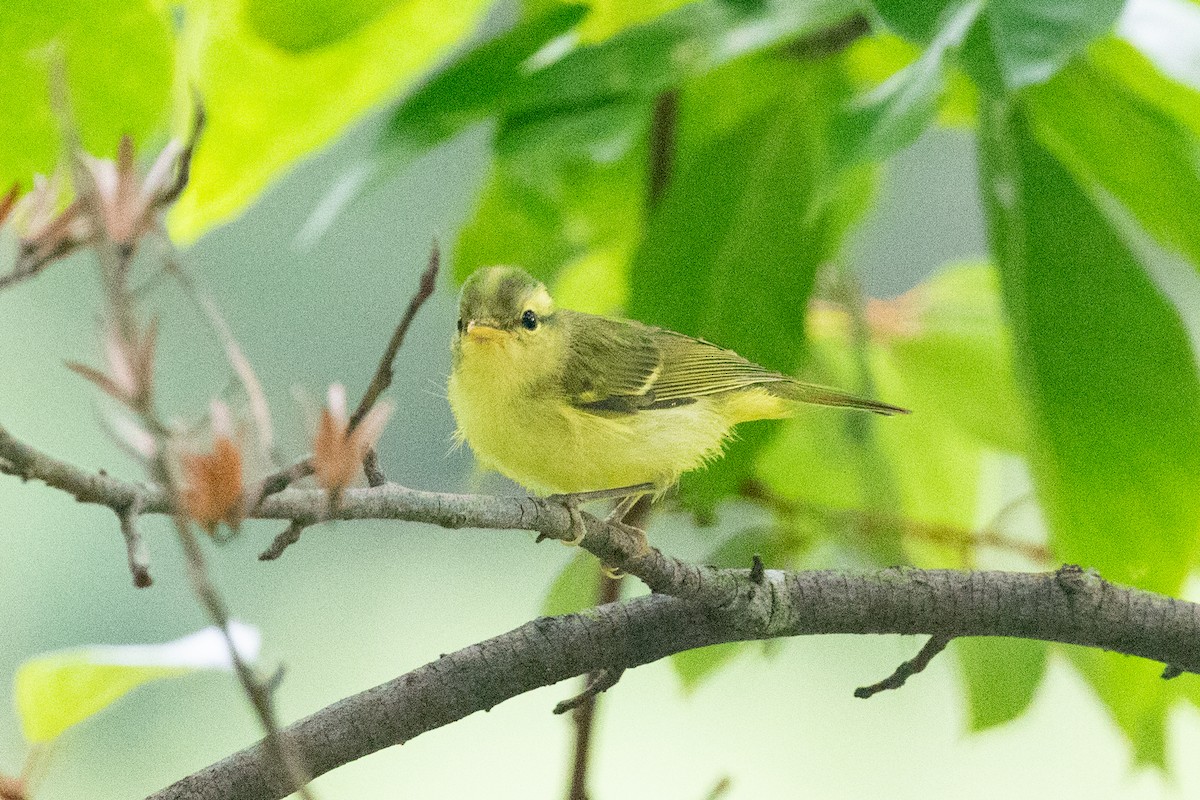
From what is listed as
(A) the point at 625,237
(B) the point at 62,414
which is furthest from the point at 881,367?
(B) the point at 62,414

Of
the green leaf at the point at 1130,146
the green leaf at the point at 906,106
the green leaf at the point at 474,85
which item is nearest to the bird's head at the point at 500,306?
the green leaf at the point at 474,85

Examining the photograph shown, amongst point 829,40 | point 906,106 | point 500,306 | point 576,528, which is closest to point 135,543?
point 576,528

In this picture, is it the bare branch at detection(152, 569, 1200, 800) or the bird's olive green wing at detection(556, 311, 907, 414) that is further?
the bird's olive green wing at detection(556, 311, 907, 414)

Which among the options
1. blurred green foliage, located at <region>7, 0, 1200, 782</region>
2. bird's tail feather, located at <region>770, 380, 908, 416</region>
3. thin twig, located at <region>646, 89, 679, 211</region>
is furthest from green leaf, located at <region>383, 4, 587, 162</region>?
bird's tail feather, located at <region>770, 380, 908, 416</region>

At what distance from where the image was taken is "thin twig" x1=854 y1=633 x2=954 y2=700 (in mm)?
590

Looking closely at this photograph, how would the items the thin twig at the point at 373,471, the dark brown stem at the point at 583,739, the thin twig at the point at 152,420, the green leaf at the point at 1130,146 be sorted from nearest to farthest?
the thin twig at the point at 152,420 < the thin twig at the point at 373,471 < the dark brown stem at the point at 583,739 < the green leaf at the point at 1130,146

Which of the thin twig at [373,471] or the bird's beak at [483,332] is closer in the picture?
the thin twig at [373,471]

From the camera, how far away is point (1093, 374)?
2.31 feet

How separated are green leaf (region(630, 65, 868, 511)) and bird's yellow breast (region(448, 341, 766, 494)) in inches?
1.5

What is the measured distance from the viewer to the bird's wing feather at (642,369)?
795mm

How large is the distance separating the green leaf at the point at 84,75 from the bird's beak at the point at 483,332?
0.66ft

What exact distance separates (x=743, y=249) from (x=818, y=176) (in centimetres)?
7

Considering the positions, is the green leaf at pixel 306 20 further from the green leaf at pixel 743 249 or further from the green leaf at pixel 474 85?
the green leaf at pixel 743 249

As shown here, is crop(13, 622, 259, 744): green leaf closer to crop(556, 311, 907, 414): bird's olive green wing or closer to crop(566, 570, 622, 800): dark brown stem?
crop(566, 570, 622, 800): dark brown stem
